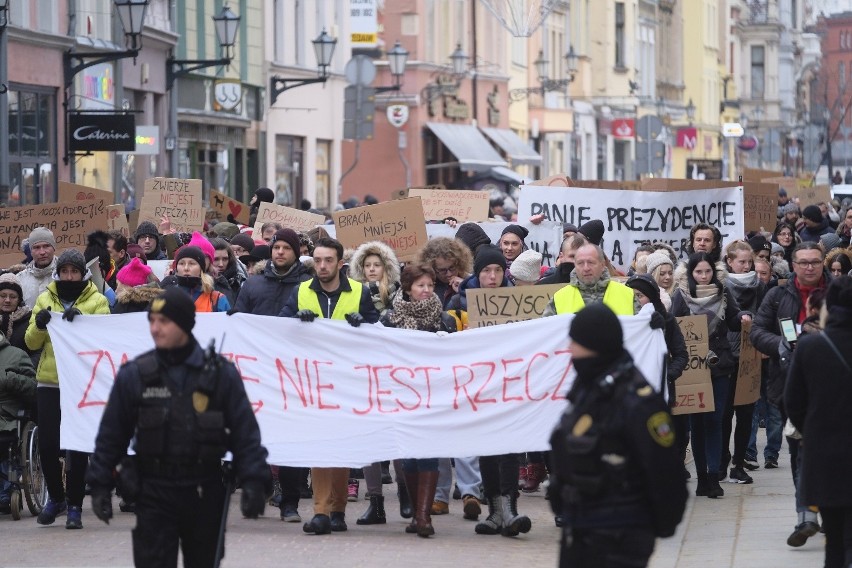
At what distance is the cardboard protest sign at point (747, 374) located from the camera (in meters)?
13.8

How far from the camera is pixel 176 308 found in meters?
7.92

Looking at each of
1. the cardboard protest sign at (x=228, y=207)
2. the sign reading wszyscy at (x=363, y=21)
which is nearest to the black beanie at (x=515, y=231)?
the cardboard protest sign at (x=228, y=207)

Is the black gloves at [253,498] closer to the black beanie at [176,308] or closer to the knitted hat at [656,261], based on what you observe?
the black beanie at [176,308]

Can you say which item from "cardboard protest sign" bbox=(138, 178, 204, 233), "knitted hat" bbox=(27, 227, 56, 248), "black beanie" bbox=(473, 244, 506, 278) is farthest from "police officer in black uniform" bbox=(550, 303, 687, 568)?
"cardboard protest sign" bbox=(138, 178, 204, 233)

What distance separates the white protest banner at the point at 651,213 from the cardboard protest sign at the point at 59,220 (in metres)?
3.90

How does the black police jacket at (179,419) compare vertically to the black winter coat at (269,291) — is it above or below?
below

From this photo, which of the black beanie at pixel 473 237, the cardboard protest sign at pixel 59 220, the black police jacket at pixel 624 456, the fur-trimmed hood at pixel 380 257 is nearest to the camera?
the black police jacket at pixel 624 456

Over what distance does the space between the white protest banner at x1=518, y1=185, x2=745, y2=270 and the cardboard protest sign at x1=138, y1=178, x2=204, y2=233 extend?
12.3ft

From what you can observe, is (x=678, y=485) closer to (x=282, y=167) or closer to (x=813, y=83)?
(x=282, y=167)

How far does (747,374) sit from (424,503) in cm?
329

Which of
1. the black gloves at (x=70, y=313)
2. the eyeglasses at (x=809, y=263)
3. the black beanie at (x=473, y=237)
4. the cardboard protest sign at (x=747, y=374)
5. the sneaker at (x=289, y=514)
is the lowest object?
the sneaker at (x=289, y=514)

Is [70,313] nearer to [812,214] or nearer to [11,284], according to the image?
[11,284]

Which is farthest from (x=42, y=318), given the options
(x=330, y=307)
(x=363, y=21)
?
(x=363, y=21)

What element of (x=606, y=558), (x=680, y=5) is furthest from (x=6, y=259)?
(x=680, y=5)
